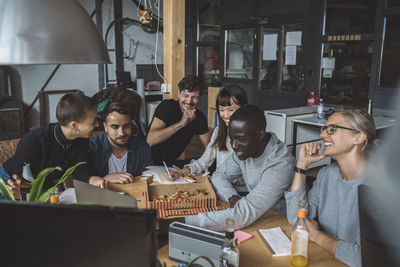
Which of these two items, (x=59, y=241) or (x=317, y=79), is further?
(x=317, y=79)

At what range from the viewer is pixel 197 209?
1680 millimetres

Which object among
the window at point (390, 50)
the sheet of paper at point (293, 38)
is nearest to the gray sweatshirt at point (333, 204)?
the window at point (390, 50)

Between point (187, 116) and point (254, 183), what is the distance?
120 centimetres

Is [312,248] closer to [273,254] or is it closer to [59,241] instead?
[273,254]

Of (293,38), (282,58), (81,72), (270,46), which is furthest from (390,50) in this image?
(81,72)

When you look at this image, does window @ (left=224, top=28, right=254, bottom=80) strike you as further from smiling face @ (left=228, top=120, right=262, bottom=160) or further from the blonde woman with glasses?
the blonde woman with glasses

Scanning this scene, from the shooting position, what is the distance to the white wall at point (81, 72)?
625 centimetres

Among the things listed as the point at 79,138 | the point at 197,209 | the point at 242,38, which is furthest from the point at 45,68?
the point at 197,209

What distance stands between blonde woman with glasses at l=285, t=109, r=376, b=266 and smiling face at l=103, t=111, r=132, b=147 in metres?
1.12

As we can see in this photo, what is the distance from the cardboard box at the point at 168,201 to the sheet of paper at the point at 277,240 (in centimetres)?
31

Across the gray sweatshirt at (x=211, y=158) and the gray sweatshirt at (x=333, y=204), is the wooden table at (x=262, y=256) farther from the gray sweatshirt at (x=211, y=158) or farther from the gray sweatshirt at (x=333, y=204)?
the gray sweatshirt at (x=211, y=158)

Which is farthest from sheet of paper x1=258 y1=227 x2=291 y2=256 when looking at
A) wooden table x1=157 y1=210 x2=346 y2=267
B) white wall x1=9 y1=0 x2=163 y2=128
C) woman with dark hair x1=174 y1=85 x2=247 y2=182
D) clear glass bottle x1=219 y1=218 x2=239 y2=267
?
white wall x1=9 y1=0 x2=163 y2=128

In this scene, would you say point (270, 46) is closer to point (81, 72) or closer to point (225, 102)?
point (81, 72)

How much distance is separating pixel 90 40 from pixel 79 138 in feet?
5.21
